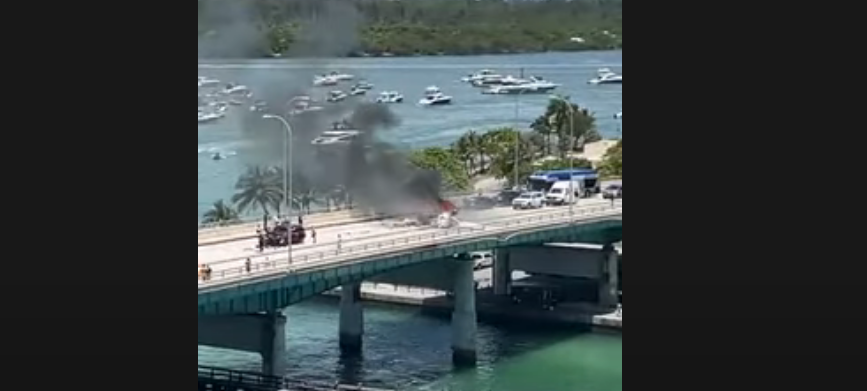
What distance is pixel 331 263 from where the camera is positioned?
28250 mm

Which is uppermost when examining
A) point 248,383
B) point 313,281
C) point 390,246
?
point 390,246

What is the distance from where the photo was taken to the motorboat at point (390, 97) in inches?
1923

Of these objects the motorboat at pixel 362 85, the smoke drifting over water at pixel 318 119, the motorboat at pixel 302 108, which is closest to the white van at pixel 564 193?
the smoke drifting over water at pixel 318 119

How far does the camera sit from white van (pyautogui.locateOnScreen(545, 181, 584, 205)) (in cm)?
4059

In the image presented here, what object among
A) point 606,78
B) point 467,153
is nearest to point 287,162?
point 467,153

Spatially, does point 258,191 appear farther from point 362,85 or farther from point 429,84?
point 429,84

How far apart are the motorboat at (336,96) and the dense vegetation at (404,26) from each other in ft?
3.14

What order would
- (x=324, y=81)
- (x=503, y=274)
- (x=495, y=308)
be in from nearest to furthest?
(x=324, y=81)
(x=495, y=308)
(x=503, y=274)

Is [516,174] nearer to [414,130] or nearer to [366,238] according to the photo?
[414,130]

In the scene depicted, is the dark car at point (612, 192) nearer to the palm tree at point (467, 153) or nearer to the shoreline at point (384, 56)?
the shoreline at point (384, 56)

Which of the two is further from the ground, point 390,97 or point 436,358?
point 390,97

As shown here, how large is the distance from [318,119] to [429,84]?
2335 centimetres

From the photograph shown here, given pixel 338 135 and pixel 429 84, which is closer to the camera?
pixel 338 135

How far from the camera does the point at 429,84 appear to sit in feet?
196
